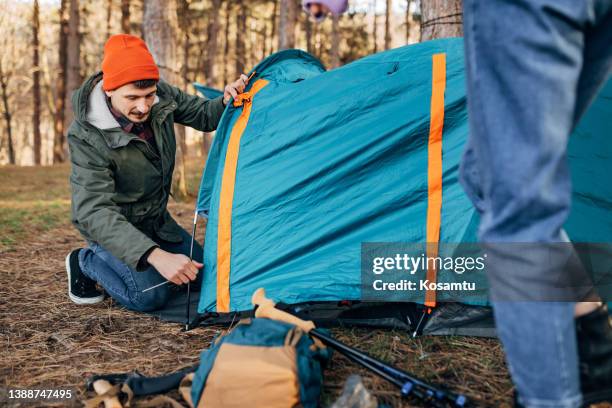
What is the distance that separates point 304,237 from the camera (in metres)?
2.60

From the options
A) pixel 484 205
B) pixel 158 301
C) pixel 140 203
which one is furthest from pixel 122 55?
pixel 484 205

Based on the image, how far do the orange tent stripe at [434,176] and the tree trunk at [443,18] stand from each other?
87 cm

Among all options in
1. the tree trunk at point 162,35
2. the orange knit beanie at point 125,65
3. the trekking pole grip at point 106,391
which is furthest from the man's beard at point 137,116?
the tree trunk at point 162,35

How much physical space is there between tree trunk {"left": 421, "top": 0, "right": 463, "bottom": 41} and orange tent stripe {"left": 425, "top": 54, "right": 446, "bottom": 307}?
0.87m

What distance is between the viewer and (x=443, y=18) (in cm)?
326

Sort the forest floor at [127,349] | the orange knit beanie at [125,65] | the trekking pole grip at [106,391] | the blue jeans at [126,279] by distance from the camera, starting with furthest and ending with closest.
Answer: the blue jeans at [126,279] → the orange knit beanie at [125,65] → the forest floor at [127,349] → the trekking pole grip at [106,391]

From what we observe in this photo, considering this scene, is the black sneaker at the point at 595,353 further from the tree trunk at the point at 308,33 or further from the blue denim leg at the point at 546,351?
the tree trunk at the point at 308,33

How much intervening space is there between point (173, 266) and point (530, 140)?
5.88ft

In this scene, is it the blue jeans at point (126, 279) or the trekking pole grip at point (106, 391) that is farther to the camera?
the blue jeans at point (126, 279)

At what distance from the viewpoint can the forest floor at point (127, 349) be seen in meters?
2.05

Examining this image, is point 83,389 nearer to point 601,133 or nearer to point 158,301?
point 158,301

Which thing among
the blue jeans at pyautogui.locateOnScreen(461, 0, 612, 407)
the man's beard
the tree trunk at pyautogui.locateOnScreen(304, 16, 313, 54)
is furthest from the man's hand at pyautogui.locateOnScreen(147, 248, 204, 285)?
the tree trunk at pyautogui.locateOnScreen(304, 16, 313, 54)

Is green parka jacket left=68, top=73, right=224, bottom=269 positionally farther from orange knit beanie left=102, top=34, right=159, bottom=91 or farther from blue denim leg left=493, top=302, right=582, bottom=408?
blue denim leg left=493, top=302, right=582, bottom=408

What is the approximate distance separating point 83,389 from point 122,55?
67.3 inches
